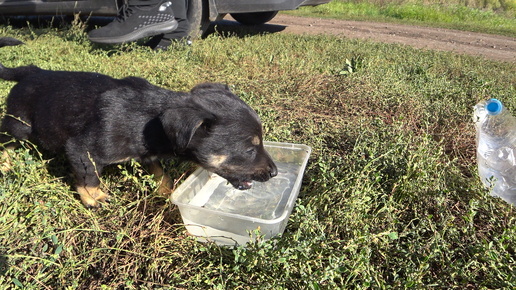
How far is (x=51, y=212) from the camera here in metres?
2.65

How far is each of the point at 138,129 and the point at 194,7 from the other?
5.16 m

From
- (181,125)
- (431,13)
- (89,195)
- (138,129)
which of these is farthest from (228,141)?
(431,13)

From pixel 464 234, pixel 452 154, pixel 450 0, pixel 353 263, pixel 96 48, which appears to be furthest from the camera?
pixel 450 0

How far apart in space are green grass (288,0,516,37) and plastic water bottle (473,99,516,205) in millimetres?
8411

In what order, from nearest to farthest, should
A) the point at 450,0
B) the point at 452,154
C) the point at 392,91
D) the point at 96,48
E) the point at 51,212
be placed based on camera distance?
the point at 51,212 → the point at 452,154 → the point at 392,91 → the point at 96,48 → the point at 450,0

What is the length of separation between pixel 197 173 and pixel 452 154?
2.33 m

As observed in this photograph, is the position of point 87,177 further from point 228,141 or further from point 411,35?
point 411,35

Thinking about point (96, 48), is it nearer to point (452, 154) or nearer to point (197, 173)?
point (197, 173)

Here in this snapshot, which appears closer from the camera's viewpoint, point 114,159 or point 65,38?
point 114,159

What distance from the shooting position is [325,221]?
2561 mm

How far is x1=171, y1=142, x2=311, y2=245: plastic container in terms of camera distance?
2.44m

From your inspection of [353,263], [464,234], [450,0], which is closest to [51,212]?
[353,263]

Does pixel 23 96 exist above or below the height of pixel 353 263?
above

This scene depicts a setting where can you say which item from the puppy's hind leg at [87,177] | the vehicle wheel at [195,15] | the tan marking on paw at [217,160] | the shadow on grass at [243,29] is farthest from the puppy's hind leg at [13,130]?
the shadow on grass at [243,29]
